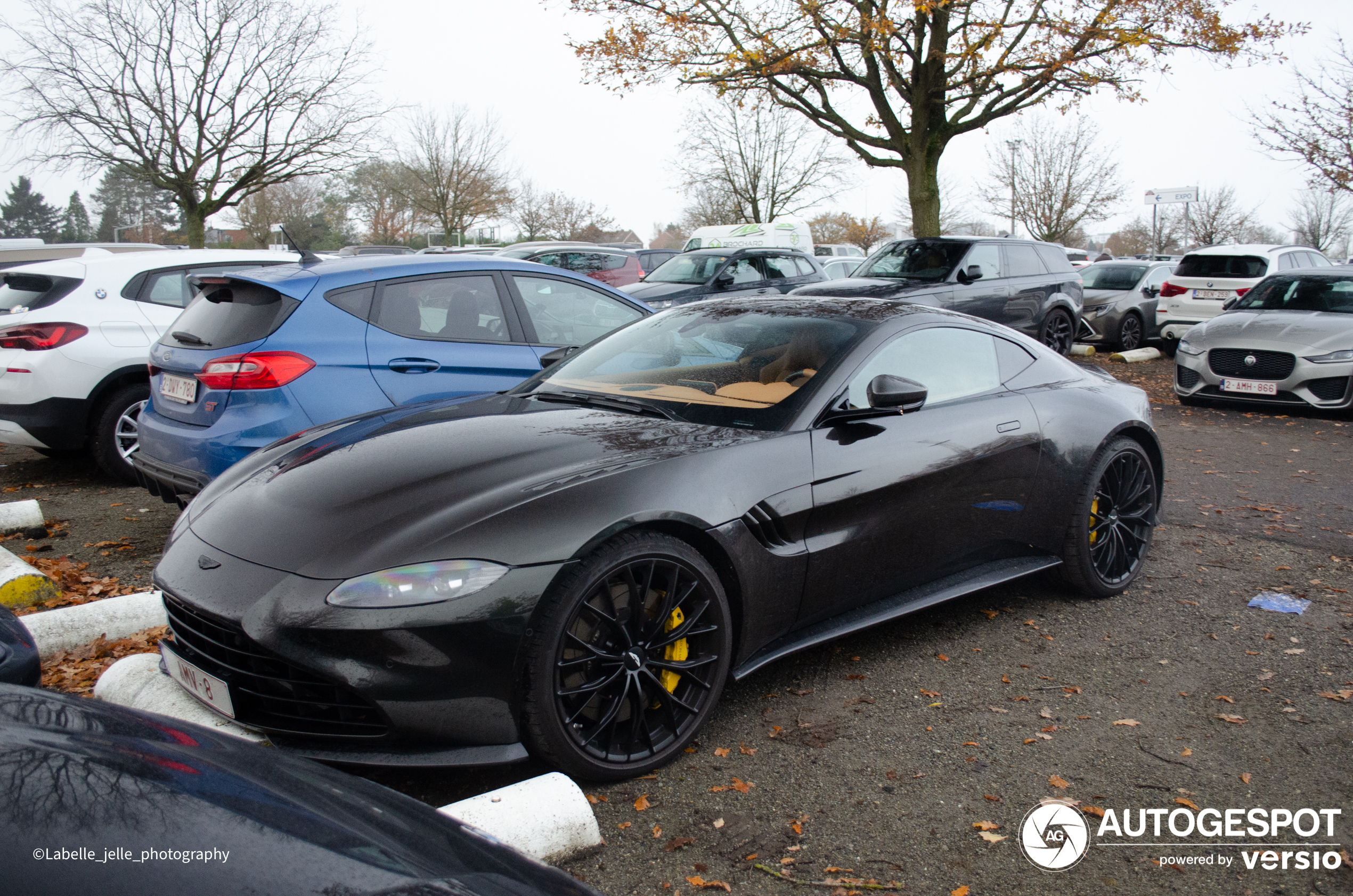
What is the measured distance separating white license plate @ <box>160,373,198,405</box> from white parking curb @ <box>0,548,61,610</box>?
3.32 ft

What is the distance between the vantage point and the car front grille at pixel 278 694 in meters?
2.44

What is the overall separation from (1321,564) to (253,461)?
519 cm

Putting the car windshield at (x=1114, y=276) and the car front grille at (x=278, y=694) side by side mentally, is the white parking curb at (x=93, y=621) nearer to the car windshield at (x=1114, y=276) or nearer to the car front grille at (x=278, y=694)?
the car front grille at (x=278, y=694)

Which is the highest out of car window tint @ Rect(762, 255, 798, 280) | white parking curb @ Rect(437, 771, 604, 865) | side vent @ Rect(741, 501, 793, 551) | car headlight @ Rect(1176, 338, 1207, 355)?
car window tint @ Rect(762, 255, 798, 280)

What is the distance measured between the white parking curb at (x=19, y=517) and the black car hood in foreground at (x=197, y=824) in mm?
4646

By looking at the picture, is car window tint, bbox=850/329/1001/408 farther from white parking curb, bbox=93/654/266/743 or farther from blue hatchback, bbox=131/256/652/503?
white parking curb, bbox=93/654/266/743

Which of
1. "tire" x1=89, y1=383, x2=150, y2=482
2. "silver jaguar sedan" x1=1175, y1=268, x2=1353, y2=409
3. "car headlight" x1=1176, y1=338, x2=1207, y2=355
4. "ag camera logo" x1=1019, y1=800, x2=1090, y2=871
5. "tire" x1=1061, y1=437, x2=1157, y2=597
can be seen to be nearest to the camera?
"ag camera logo" x1=1019, y1=800, x2=1090, y2=871

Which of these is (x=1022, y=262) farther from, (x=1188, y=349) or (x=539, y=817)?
(x=539, y=817)

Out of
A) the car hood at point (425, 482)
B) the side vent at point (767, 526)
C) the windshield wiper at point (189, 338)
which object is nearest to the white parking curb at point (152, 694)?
the car hood at point (425, 482)

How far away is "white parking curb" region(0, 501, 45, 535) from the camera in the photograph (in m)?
5.47

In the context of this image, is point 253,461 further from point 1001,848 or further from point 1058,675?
point 1058,675

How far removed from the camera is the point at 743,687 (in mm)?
3502

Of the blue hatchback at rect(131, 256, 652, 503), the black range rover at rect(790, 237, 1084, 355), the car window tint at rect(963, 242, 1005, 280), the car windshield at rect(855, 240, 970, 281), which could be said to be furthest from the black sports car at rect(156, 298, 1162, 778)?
the car window tint at rect(963, 242, 1005, 280)

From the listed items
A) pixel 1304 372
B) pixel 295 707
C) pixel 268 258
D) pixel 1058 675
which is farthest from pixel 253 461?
pixel 1304 372
